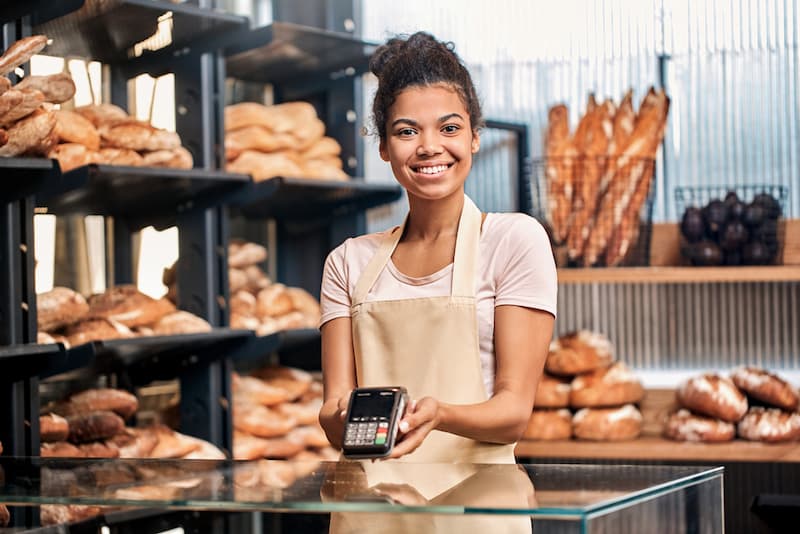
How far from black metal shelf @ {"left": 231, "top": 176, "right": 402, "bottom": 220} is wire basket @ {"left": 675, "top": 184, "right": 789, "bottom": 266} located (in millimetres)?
831

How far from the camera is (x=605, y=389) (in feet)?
9.68

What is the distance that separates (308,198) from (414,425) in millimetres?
2053

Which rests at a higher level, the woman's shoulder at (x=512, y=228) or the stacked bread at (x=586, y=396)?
the woman's shoulder at (x=512, y=228)

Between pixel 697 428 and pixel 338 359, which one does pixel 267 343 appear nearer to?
pixel 697 428

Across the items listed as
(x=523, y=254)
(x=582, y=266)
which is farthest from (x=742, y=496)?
(x=523, y=254)

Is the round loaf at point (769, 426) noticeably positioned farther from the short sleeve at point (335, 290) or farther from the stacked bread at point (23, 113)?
the stacked bread at point (23, 113)

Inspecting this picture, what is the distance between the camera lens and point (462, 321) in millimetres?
1394

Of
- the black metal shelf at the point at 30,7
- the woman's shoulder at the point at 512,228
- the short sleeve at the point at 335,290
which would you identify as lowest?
the short sleeve at the point at 335,290

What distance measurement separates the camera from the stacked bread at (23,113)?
208 centimetres

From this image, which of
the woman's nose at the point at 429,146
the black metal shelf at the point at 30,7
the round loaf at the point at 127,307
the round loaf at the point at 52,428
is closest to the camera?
the woman's nose at the point at 429,146

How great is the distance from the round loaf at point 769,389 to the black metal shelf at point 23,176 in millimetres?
1765

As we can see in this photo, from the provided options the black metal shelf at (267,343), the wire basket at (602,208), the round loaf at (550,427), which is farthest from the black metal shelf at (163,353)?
the wire basket at (602,208)

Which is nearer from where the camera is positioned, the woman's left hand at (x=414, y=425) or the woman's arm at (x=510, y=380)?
the woman's left hand at (x=414, y=425)

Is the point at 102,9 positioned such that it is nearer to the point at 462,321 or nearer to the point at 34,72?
the point at 34,72
